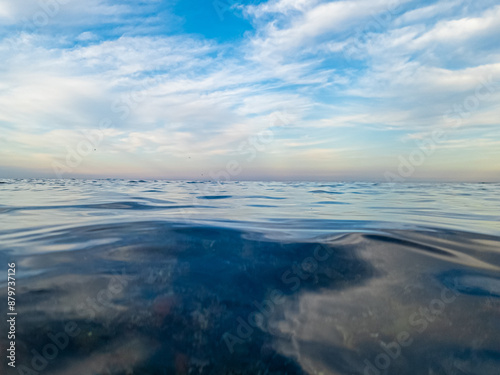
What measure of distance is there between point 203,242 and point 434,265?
120 inches

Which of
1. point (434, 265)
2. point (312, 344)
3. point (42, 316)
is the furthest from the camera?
point (434, 265)

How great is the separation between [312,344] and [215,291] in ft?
3.39

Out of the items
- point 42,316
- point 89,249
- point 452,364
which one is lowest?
point 452,364

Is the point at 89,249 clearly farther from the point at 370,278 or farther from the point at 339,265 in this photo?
the point at 370,278

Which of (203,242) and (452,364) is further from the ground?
(203,242)

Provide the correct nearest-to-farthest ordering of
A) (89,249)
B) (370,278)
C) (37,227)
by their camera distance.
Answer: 1. (370,278)
2. (89,249)
3. (37,227)

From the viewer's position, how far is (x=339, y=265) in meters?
3.33

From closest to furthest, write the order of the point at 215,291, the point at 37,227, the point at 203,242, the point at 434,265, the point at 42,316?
the point at 42,316, the point at 215,291, the point at 434,265, the point at 203,242, the point at 37,227

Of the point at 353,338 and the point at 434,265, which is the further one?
the point at 434,265

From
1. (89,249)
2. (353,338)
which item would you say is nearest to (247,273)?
(353,338)

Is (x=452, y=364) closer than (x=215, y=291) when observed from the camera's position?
Yes

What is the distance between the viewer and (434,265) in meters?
3.31

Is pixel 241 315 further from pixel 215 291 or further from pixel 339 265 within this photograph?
pixel 339 265

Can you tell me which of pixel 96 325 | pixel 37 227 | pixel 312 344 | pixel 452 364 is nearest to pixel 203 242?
pixel 96 325
